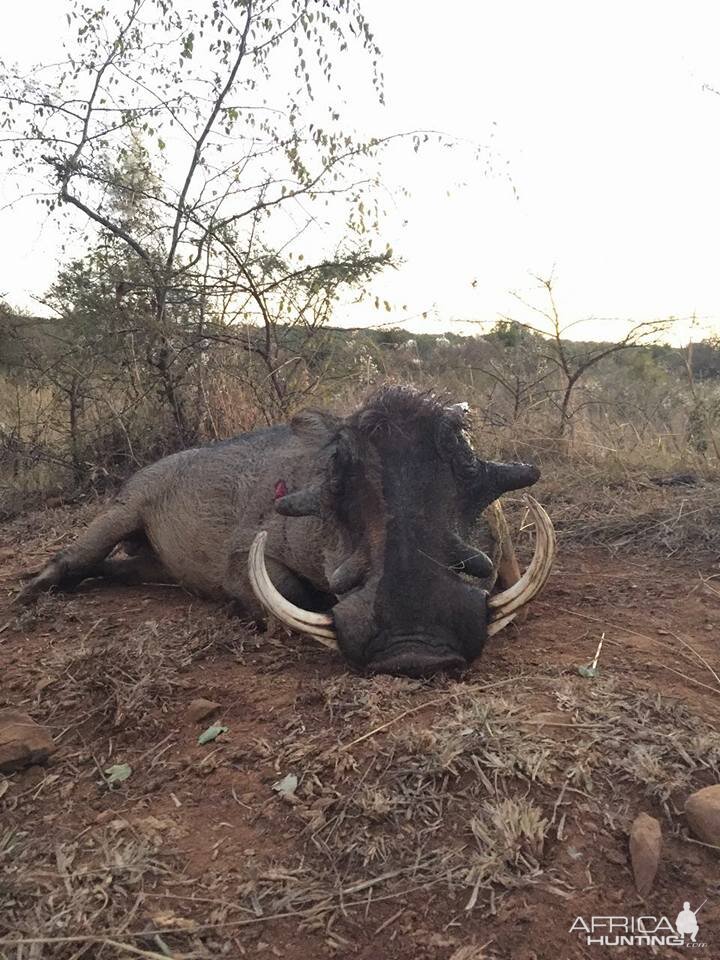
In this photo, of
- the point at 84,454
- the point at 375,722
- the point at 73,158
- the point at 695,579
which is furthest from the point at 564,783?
the point at 73,158

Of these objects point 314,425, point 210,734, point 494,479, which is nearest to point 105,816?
point 210,734

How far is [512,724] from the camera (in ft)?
6.04

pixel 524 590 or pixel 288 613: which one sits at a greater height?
pixel 524 590

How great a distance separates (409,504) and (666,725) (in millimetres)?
998

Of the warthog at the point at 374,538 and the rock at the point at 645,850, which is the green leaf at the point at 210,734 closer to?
the warthog at the point at 374,538

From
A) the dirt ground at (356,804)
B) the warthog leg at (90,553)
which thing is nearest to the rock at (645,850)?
the dirt ground at (356,804)

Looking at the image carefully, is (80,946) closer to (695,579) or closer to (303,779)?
(303,779)

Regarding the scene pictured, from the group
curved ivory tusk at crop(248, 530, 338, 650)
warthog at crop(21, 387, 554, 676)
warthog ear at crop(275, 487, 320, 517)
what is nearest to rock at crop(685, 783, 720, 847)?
warthog at crop(21, 387, 554, 676)

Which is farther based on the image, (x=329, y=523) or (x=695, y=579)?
(x=695, y=579)

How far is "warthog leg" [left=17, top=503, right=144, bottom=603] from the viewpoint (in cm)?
387

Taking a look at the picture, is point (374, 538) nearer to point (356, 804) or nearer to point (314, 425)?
point (356, 804)

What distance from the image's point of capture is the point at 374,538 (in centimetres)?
245

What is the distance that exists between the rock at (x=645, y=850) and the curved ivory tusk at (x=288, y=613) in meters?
1.11

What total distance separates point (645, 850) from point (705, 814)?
154 mm
